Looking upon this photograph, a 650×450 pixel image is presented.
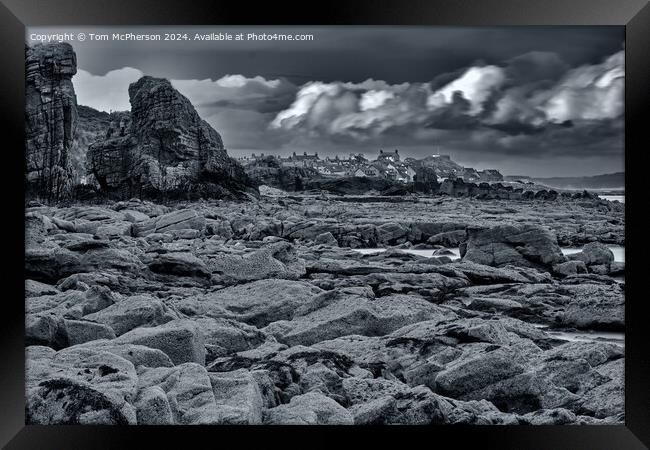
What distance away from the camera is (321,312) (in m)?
5.57

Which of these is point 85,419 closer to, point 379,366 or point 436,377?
point 379,366

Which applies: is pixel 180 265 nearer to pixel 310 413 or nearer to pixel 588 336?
pixel 310 413

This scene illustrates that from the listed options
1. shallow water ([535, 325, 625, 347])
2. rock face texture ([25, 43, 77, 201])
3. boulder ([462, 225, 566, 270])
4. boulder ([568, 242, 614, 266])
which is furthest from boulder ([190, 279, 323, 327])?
boulder ([568, 242, 614, 266])

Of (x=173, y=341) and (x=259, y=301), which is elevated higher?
(x=259, y=301)

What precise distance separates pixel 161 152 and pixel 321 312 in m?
2.11

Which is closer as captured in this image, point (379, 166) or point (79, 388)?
point (79, 388)

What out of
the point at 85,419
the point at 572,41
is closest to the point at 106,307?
the point at 85,419

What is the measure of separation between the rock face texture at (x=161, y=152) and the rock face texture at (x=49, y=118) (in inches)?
10.8

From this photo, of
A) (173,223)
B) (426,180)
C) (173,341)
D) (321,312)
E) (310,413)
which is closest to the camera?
(310,413)

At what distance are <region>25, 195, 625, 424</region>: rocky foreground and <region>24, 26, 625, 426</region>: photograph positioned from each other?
0.02m

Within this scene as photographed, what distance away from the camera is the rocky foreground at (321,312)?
16.7ft

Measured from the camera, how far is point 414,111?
553cm

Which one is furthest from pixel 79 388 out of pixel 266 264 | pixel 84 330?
pixel 266 264

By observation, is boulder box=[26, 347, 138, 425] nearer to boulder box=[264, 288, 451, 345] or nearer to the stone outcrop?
boulder box=[264, 288, 451, 345]
